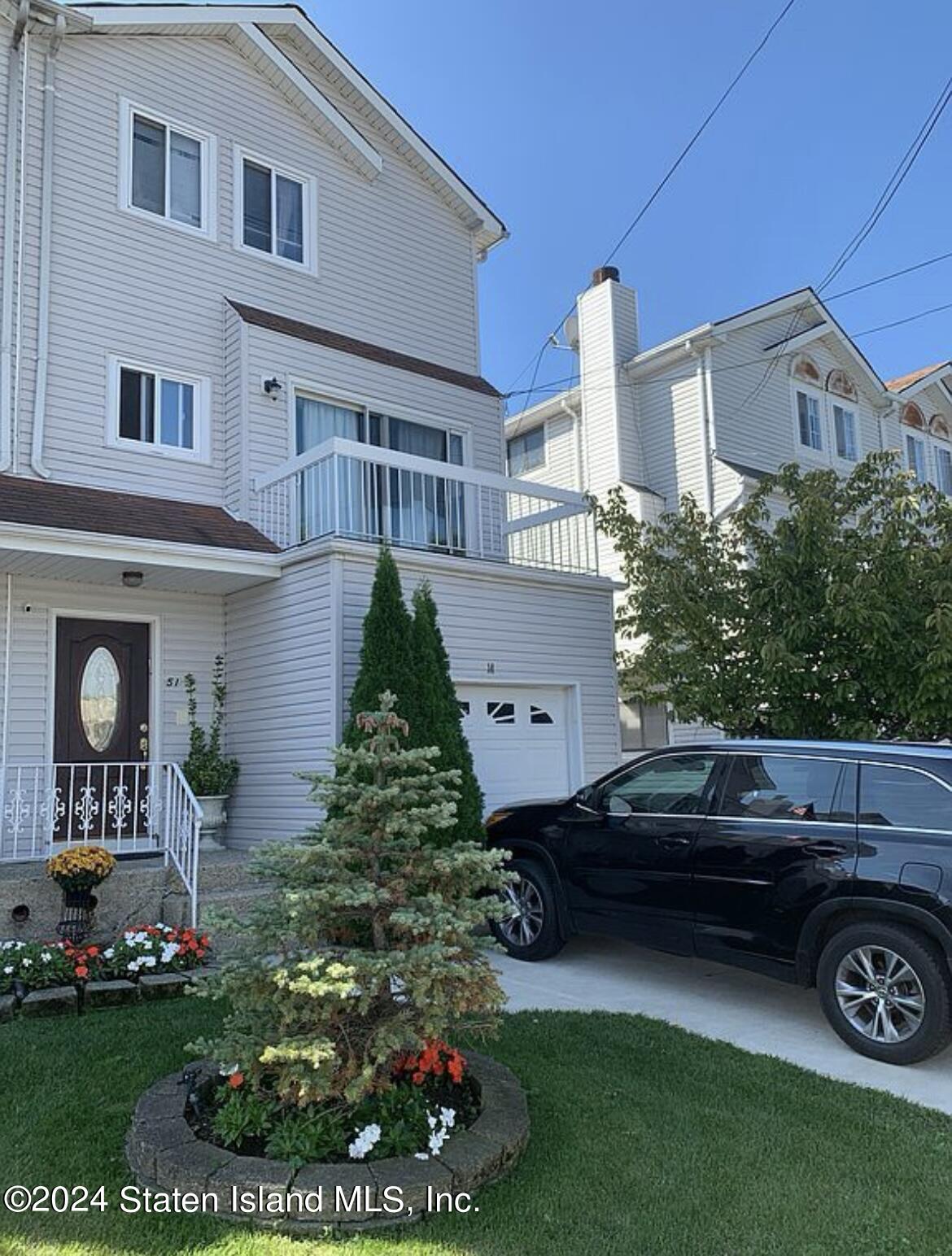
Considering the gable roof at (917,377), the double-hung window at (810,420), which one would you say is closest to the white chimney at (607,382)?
the double-hung window at (810,420)

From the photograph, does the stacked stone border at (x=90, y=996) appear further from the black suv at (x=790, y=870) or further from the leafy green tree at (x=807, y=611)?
the leafy green tree at (x=807, y=611)

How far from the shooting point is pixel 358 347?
36.0 ft

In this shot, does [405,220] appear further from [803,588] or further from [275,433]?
[803,588]

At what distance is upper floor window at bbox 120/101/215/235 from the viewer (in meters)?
9.73

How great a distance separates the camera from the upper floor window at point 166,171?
9.73 meters

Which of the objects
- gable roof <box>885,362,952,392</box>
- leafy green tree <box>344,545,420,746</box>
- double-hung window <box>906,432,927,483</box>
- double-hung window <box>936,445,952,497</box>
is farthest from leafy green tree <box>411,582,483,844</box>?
double-hung window <box>936,445,952,497</box>

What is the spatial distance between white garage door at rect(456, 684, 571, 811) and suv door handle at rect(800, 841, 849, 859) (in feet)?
14.9

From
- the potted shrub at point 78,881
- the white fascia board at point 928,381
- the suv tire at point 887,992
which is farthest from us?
the white fascia board at point 928,381

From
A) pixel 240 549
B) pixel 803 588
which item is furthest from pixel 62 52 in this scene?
pixel 803 588

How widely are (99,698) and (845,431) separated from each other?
15.8 m

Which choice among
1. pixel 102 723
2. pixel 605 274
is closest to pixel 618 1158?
pixel 102 723

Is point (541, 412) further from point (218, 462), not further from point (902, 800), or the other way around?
point (902, 800)

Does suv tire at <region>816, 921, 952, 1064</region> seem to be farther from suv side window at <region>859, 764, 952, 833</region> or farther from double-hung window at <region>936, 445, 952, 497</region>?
double-hung window at <region>936, 445, 952, 497</region>

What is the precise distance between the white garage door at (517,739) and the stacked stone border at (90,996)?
405 centimetres
